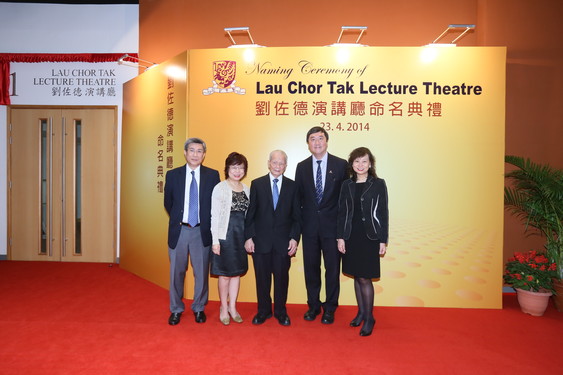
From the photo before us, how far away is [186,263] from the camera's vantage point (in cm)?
334

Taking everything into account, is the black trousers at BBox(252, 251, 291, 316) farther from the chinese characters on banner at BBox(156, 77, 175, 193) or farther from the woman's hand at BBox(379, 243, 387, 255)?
the chinese characters on banner at BBox(156, 77, 175, 193)

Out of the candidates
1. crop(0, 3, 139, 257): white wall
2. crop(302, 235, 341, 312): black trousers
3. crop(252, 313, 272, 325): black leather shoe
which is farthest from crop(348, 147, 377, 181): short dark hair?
crop(0, 3, 139, 257): white wall

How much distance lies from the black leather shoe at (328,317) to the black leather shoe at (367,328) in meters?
0.34

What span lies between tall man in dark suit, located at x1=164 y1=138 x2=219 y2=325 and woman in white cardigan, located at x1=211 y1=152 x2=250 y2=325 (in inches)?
6.8

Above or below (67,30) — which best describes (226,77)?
below

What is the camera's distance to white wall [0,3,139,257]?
18.4 ft

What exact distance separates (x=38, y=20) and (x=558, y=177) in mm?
7646

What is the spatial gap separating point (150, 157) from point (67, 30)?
9.61 feet

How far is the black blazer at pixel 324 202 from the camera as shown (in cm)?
333

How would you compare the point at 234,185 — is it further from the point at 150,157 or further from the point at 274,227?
the point at 150,157

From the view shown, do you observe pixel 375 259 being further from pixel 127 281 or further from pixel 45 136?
pixel 45 136

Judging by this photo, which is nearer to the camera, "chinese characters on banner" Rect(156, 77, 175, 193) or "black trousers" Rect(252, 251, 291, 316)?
"black trousers" Rect(252, 251, 291, 316)

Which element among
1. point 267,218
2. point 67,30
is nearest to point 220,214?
point 267,218

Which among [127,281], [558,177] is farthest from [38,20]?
[558,177]
